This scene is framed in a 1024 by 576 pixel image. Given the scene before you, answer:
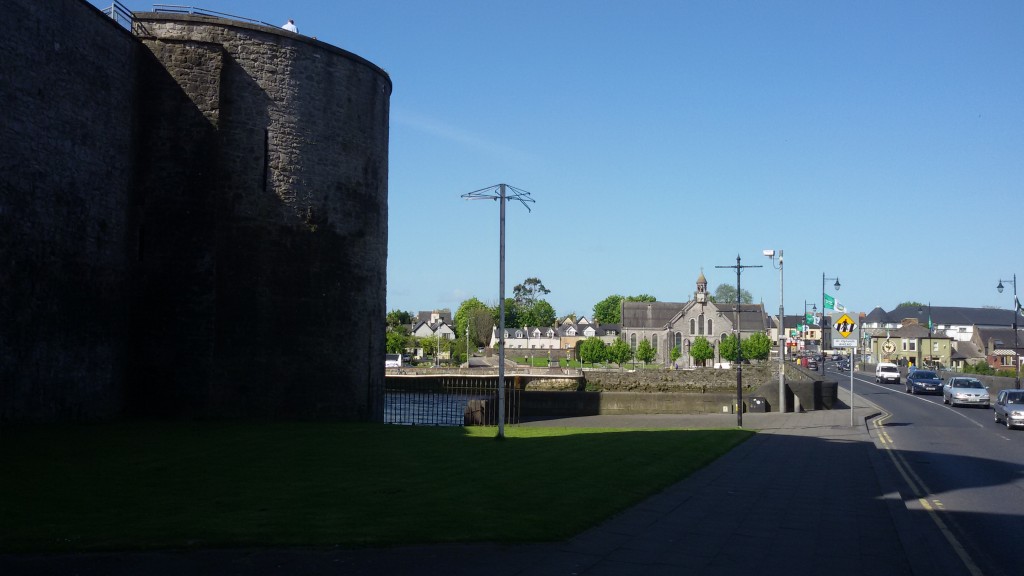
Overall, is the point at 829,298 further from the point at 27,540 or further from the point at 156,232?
the point at 27,540

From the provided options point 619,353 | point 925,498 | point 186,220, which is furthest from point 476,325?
point 925,498

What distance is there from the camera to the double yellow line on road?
400 inches

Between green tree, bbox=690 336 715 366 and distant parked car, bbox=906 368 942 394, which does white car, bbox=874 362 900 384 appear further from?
green tree, bbox=690 336 715 366

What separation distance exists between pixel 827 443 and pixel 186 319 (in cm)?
1802

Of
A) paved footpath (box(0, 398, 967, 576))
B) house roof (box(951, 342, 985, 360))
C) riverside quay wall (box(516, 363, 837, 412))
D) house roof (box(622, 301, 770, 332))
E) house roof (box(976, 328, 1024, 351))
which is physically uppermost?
house roof (box(622, 301, 770, 332))

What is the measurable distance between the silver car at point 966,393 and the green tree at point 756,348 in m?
65.8

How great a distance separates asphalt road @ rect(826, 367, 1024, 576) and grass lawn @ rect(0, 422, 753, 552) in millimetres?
4210

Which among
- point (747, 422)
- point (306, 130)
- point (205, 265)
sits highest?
point (306, 130)

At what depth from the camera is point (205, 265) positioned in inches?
957

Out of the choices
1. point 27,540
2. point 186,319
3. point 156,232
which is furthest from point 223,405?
point 27,540

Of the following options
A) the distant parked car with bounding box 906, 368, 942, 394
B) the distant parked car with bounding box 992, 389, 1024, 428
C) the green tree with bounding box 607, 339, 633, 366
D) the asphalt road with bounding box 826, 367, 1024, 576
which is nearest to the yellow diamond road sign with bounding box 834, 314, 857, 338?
the asphalt road with bounding box 826, 367, 1024, 576

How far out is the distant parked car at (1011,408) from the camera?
3092 cm

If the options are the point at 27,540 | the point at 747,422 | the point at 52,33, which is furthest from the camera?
the point at 747,422

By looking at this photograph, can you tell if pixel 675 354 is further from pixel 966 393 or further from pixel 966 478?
pixel 966 478
